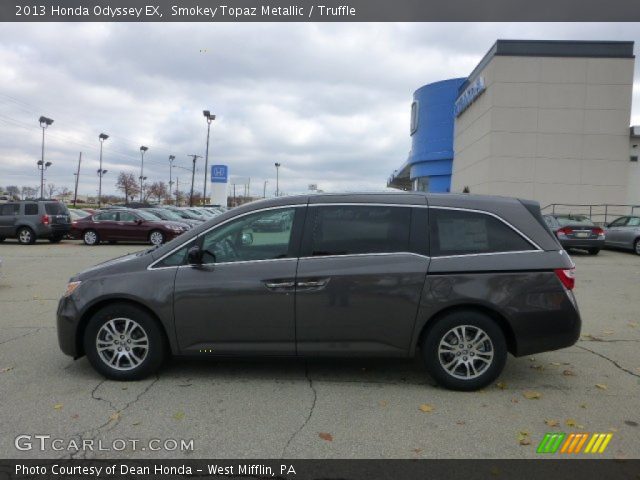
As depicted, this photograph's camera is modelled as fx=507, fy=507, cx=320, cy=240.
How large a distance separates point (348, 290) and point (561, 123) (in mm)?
31563

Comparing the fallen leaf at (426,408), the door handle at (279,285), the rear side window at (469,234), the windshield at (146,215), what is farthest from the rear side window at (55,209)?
the fallen leaf at (426,408)

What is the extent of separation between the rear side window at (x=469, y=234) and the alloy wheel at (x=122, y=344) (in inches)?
111

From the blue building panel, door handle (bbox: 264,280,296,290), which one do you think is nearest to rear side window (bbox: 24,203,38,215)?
door handle (bbox: 264,280,296,290)

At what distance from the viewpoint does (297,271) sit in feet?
14.8

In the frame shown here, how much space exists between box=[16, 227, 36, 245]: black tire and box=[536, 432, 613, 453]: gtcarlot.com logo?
22.1 meters

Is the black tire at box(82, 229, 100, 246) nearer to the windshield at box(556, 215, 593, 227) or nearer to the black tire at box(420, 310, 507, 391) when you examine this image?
the windshield at box(556, 215, 593, 227)

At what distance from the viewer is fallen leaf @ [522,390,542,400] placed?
175 inches

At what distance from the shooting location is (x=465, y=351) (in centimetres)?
454

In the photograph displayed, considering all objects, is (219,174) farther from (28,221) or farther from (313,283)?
(313,283)

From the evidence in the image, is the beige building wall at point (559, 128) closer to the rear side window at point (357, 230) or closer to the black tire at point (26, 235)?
the black tire at point (26, 235)

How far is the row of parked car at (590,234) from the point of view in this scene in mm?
17672

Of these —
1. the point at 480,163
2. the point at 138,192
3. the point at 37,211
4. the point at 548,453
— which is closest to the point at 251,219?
the point at 548,453

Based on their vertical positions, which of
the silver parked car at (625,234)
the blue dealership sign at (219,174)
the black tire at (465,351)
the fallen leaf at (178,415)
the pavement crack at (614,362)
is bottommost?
the fallen leaf at (178,415)
